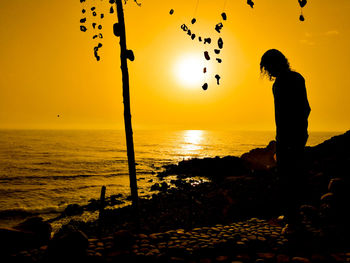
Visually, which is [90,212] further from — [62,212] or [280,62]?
[280,62]

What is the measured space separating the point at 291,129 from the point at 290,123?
0.35 ft

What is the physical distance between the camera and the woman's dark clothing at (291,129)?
13.6ft

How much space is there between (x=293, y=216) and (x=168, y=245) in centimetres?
232

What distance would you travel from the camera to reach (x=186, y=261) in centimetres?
364

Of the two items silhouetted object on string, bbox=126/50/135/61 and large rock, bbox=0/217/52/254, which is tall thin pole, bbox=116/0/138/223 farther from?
large rock, bbox=0/217/52/254

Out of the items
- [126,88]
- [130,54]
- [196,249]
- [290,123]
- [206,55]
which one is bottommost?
[196,249]

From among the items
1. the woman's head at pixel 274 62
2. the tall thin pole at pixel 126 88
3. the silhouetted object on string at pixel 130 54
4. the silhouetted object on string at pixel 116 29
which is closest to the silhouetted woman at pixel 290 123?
the woman's head at pixel 274 62

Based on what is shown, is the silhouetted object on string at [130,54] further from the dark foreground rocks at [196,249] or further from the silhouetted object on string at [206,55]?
the dark foreground rocks at [196,249]

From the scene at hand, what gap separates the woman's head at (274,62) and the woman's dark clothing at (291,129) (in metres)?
0.14

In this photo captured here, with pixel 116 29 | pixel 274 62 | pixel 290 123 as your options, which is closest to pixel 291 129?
pixel 290 123

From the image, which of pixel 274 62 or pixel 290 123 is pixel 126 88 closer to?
pixel 274 62

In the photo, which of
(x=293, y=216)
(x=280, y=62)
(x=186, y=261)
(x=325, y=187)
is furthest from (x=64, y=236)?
(x=325, y=187)

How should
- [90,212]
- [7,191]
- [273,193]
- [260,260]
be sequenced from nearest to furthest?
[260,260]
[273,193]
[90,212]
[7,191]

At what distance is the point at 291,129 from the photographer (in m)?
4.16
